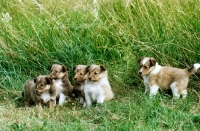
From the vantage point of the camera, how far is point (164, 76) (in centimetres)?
822

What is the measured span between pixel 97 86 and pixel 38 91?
844mm

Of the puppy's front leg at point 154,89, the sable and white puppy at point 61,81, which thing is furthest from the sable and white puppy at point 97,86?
the puppy's front leg at point 154,89

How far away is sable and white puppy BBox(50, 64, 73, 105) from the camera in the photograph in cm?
848

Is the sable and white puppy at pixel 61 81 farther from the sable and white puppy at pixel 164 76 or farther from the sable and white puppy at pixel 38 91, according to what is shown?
the sable and white puppy at pixel 164 76

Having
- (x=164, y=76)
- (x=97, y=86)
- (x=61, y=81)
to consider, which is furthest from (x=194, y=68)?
(x=61, y=81)

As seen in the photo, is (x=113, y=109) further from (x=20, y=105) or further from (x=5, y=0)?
(x=5, y=0)

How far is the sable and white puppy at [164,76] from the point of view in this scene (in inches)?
319

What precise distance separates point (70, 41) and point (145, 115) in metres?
2.56

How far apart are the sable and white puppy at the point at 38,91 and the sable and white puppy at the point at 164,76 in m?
1.36

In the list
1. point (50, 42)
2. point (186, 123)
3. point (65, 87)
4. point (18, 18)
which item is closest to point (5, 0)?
point (18, 18)

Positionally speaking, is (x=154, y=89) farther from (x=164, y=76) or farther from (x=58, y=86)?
(x=58, y=86)

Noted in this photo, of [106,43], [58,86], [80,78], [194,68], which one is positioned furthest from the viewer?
[106,43]

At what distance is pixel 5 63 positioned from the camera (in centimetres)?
923

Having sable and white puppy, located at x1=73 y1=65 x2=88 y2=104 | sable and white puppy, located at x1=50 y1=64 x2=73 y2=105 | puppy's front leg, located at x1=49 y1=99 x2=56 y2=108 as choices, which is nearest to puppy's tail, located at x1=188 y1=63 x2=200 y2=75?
sable and white puppy, located at x1=73 y1=65 x2=88 y2=104
